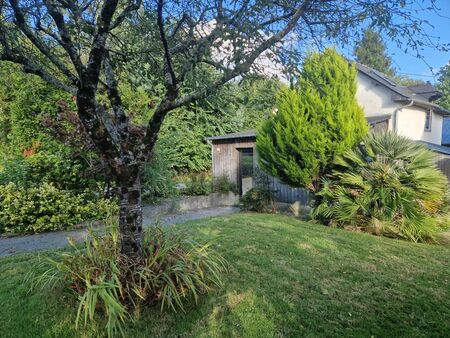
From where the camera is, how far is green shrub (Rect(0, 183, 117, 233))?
6473 mm

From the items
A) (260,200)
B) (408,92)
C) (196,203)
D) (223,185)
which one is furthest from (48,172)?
(408,92)

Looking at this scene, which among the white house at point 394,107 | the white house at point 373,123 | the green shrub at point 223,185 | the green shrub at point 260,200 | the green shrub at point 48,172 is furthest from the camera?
the white house at point 394,107

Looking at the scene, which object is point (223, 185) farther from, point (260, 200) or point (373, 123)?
point (373, 123)

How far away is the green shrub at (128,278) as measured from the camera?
2975 millimetres

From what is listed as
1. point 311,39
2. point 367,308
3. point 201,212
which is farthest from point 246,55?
point 201,212

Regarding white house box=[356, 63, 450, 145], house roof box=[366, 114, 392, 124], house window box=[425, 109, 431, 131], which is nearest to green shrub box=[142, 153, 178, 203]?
house roof box=[366, 114, 392, 124]

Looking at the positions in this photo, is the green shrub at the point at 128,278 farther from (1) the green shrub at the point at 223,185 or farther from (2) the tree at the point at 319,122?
(1) the green shrub at the point at 223,185

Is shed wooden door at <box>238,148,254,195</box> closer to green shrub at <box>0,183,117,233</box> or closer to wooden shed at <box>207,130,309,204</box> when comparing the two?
wooden shed at <box>207,130,309,204</box>

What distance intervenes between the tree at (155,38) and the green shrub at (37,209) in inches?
139

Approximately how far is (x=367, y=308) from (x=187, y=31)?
363cm

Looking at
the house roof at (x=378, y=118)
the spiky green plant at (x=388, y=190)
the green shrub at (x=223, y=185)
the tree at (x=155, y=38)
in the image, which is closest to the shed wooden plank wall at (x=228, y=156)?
the green shrub at (x=223, y=185)

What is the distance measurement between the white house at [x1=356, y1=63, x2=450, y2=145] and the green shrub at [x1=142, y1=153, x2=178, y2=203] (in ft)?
25.0

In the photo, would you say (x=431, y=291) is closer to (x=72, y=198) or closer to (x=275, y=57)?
(x=275, y=57)

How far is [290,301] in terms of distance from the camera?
3.45 m
